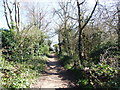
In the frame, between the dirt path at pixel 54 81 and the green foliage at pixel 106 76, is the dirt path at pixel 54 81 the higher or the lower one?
the lower one

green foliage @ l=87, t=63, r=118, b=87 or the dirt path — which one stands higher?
green foliage @ l=87, t=63, r=118, b=87

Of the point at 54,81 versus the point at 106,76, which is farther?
the point at 54,81

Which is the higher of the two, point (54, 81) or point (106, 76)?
point (106, 76)

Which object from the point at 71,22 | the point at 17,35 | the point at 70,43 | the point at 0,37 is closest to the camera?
the point at 0,37

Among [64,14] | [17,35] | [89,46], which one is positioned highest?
[64,14]

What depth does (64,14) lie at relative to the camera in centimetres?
1314

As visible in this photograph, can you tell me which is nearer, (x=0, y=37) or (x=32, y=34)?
(x=0, y=37)

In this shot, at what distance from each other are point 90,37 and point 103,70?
659cm

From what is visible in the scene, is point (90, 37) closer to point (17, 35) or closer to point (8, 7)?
point (17, 35)

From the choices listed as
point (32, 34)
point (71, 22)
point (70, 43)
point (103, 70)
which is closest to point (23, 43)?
point (32, 34)

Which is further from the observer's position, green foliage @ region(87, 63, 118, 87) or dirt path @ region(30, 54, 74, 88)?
dirt path @ region(30, 54, 74, 88)

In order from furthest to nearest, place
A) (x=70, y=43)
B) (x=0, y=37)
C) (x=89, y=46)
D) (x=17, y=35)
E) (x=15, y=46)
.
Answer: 1. (x=70, y=43)
2. (x=89, y=46)
3. (x=17, y=35)
4. (x=15, y=46)
5. (x=0, y=37)

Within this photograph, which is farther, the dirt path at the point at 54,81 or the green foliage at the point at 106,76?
the dirt path at the point at 54,81

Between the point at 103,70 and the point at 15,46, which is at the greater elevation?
the point at 15,46
